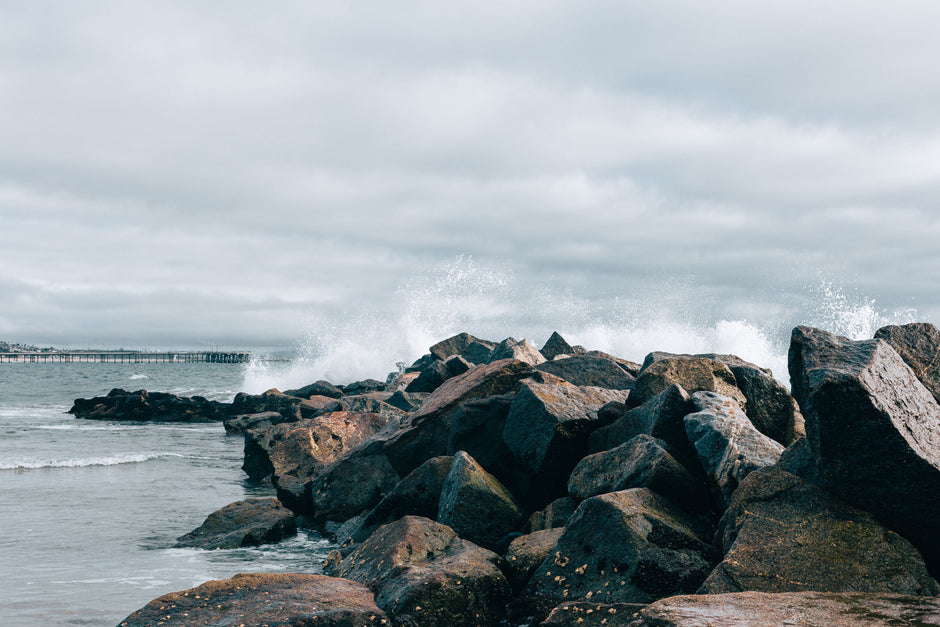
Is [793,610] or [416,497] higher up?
[793,610]

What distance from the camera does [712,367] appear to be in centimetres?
755

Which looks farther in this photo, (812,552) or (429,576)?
(429,576)

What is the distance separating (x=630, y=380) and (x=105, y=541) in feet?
24.8

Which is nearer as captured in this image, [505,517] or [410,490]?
[505,517]

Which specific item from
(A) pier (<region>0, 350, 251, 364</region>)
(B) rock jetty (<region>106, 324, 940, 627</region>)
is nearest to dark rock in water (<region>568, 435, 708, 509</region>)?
(B) rock jetty (<region>106, 324, 940, 627</region>)

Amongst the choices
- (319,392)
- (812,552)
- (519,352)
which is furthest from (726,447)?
(319,392)

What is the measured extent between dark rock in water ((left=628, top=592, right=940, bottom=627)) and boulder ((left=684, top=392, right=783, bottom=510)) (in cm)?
192

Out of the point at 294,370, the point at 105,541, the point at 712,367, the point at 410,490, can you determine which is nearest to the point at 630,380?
the point at 712,367

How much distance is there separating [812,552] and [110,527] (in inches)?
366

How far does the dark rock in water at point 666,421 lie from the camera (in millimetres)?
6227

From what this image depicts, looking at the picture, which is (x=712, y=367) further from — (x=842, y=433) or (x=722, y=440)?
(x=842, y=433)

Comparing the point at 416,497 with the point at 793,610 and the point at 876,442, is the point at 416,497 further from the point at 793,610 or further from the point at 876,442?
the point at 793,610

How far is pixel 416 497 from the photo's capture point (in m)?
7.55

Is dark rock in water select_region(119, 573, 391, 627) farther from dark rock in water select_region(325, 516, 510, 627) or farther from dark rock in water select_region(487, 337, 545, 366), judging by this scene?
dark rock in water select_region(487, 337, 545, 366)
